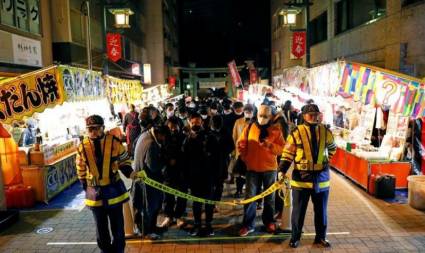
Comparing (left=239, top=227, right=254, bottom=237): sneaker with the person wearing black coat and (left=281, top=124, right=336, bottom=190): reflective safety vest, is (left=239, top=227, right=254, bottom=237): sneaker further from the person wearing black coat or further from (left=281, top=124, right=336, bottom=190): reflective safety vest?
(left=281, top=124, right=336, bottom=190): reflective safety vest

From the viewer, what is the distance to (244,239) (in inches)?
248

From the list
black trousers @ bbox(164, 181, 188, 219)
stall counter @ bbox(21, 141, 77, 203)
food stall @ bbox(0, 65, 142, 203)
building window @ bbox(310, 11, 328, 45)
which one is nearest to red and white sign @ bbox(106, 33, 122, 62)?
food stall @ bbox(0, 65, 142, 203)

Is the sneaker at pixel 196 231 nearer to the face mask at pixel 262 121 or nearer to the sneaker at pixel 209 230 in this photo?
the sneaker at pixel 209 230

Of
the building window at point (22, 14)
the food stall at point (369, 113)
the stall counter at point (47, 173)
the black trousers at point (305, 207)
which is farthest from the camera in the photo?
the building window at point (22, 14)

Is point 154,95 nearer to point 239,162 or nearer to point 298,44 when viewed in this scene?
point 298,44

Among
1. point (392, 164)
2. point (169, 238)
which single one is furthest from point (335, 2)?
point (169, 238)

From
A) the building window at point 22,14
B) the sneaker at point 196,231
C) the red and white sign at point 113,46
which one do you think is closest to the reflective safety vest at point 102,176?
the sneaker at point 196,231

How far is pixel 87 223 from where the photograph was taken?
7.24 metres

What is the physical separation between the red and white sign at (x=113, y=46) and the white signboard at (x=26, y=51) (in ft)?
19.6

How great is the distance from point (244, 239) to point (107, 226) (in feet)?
7.78

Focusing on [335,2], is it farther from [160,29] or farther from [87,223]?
[160,29]

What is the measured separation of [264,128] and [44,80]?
5.23 meters

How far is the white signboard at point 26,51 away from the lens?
12066 millimetres

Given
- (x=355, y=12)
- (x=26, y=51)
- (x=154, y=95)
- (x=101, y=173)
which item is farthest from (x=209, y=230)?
(x=154, y=95)
